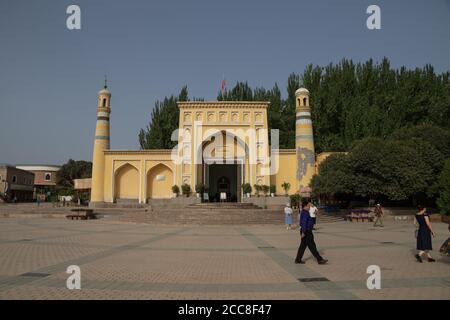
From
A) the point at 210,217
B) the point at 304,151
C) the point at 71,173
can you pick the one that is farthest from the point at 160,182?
the point at 71,173

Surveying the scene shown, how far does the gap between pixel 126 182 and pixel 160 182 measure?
296 cm

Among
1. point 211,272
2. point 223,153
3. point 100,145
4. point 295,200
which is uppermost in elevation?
point 100,145

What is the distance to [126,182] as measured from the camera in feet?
103

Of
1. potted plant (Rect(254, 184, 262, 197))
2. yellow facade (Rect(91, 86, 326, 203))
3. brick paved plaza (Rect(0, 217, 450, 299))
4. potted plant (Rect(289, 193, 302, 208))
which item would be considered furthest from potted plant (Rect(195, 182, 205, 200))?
brick paved plaza (Rect(0, 217, 450, 299))

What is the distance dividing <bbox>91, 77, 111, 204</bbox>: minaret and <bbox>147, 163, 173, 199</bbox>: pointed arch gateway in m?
4.02

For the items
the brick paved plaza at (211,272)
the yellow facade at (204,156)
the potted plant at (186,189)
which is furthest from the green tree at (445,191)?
the potted plant at (186,189)

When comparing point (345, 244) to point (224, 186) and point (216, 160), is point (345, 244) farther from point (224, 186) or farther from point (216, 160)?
point (224, 186)

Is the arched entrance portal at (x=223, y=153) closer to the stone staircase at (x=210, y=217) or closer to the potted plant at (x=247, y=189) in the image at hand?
the potted plant at (x=247, y=189)

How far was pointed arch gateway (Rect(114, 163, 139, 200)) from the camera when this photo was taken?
31109 mm

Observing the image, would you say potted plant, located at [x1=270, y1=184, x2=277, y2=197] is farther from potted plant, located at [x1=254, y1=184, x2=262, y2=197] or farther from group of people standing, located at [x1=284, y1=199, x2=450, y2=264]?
group of people standing, located at [x1=284, y1=199, x2=450, y2=264]

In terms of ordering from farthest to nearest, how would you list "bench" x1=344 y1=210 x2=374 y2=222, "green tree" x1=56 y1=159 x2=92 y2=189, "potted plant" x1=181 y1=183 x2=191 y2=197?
"green tree" x1=56 y1=159 x2=92 y2=189
"potted plant" x1=181 y1=183 x2=191 y2=197
"bench" x1=344 y1=210 x2=374 y2=222

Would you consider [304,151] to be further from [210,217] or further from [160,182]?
[160,182]
